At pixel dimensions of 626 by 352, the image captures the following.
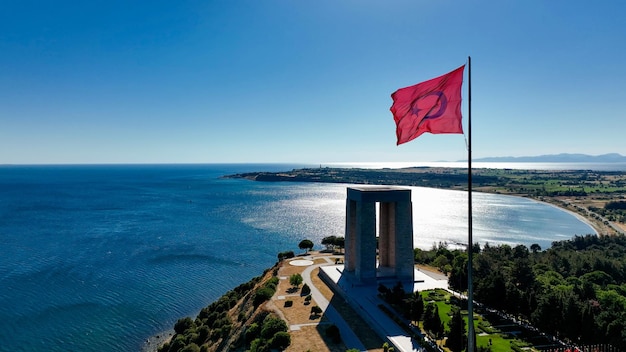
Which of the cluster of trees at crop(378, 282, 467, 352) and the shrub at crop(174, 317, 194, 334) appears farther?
the shrub at crop(174, 317, 194, 334)

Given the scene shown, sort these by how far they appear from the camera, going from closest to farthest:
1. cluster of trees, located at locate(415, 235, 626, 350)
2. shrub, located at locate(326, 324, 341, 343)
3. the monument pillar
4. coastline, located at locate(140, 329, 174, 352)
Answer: cluster of trees, located at locate(415, 235, 626, 350) → shrub, located at locate(326, 324, 341, 343) → coastline, located at locate(140, 329, 174, 352) → the monument pillar

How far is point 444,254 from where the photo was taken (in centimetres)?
5059

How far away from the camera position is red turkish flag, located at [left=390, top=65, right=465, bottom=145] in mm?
12502

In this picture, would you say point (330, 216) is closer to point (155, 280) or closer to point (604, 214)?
point (155, 280)

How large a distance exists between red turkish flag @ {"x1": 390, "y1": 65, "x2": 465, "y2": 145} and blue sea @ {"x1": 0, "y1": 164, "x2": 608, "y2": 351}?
113 feet

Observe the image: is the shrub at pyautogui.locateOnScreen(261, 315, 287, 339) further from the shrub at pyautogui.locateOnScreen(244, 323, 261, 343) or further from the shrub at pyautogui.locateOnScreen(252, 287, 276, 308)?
the shrub at pyautogui.locateOnScreen(252, 287, 276, 308)

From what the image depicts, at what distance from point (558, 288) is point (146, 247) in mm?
62914

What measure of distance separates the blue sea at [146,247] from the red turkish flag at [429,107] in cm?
3442

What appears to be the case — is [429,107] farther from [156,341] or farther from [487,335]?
[156,341]

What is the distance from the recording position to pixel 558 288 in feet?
121

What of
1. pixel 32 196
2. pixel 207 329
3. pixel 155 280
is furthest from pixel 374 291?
pixel 32 196

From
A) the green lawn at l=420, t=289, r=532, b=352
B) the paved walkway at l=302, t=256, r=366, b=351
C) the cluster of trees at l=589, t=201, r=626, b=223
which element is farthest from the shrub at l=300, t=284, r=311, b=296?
the cluster of trees at l=589, t=201, r=626, b=223

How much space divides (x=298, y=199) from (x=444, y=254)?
9370cm

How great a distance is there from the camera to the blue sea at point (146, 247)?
131 ft
